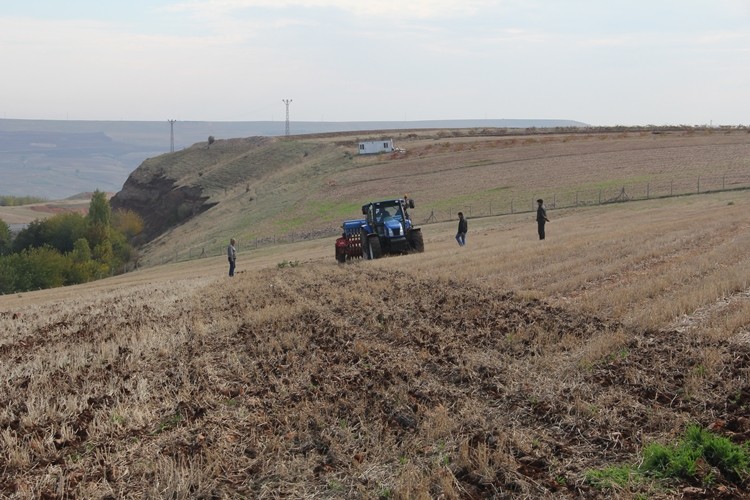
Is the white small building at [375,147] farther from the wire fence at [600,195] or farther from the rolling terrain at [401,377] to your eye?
the rolling terrain at [401,377]

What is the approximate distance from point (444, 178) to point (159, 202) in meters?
55.4

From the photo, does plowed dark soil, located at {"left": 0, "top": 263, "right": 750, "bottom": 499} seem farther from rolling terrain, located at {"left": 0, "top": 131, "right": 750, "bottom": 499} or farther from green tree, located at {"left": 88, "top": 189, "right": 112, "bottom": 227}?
green tree, located at {"left": 88, "top": 189, "right": 112, "bottom": 227}

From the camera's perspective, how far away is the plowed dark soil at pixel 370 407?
270 inches

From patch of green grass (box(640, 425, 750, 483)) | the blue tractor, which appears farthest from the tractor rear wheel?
patch of green grass (box(640, 425, 750, 483))

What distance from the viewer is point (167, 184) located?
110m

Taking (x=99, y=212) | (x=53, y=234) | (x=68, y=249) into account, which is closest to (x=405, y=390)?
(x=68, y=249)

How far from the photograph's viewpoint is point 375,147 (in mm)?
91562

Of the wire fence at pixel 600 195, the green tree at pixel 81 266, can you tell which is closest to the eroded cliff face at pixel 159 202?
the green tree at pixel 81 266

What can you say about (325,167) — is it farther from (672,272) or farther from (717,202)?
(672,272)

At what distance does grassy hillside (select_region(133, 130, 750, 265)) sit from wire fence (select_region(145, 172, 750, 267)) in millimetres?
99

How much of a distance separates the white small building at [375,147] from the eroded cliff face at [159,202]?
19.3m

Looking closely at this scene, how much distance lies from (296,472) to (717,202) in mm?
32730

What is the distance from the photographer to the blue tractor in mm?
26719

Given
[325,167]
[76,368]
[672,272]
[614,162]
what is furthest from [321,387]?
[325,167]
